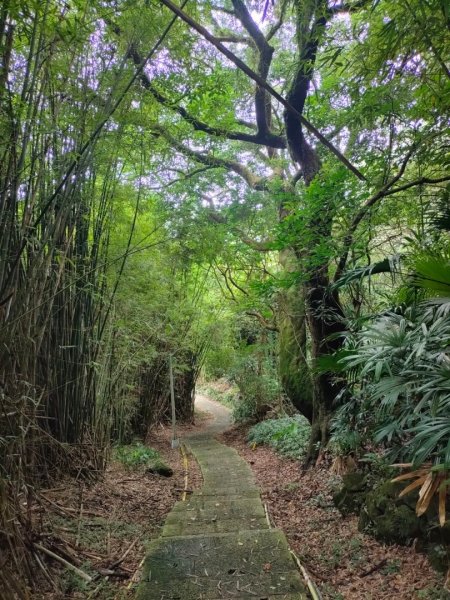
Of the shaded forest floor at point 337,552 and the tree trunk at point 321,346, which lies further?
the tree trunk at point 321,346

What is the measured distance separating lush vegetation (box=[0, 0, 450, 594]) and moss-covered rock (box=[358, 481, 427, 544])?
226 mm

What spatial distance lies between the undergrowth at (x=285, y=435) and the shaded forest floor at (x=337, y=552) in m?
0.81

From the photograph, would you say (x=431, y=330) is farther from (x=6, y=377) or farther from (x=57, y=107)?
(x=57, y=107)

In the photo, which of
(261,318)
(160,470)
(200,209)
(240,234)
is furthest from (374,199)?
(261,318)

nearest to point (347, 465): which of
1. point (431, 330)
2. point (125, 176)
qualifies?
point (431, 330)

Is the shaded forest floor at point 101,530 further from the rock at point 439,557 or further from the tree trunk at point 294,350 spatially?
the tree trunk at point 294,350

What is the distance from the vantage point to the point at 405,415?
1995 mm

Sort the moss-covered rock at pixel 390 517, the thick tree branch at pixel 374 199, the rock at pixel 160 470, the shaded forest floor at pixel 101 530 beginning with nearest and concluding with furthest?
the shaded forest floor at pixel 101 530 → the moss-covered rock at pixel 390 517 → the thick tree branch at pixel 374 199 → the rock at pixel 160 470

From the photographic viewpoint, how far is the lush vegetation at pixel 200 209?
162 cm

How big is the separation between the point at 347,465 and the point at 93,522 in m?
1.82

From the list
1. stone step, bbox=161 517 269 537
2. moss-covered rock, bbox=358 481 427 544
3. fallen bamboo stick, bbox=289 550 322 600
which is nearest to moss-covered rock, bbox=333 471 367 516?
moss-covered rock, bbox=358 481 427 544

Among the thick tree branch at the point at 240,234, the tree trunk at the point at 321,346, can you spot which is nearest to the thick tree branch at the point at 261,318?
the thick tree branch at the point at 240,234

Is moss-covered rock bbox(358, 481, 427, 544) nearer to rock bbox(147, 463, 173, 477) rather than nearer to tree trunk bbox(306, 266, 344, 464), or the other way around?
tree trunk bbox(306, 266, 344, 464)

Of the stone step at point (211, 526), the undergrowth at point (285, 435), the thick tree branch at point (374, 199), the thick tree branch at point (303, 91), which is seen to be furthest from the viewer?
the undergrowth at point (285, 435)
